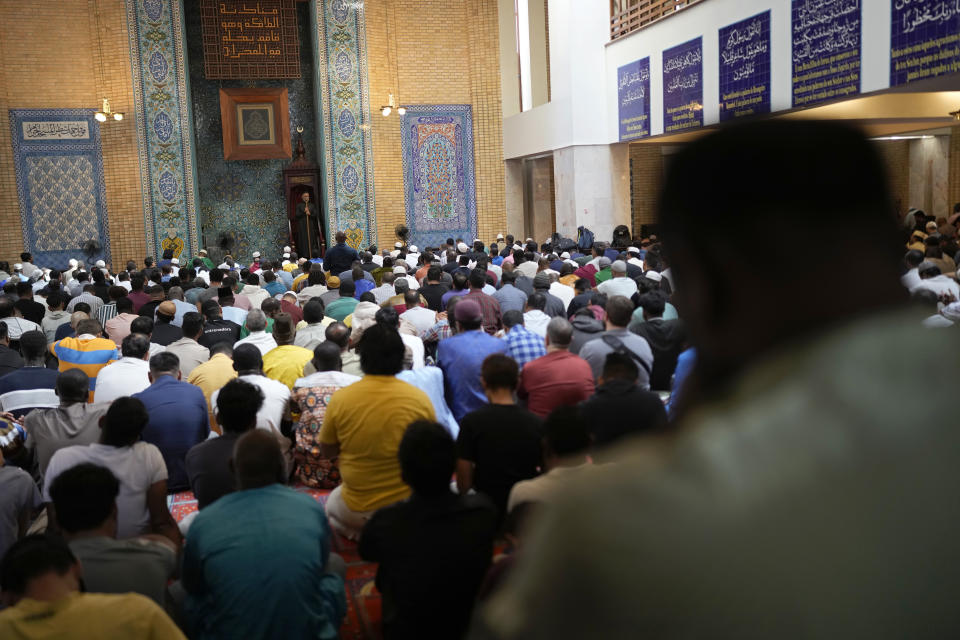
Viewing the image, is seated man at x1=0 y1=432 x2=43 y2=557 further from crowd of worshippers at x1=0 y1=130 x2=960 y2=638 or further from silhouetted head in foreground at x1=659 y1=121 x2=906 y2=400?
silhouetted head in foreground at x1=659 y1=121 x2=906 y2=400

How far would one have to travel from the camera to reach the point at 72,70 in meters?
16.0

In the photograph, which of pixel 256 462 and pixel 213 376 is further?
pixel 213 376

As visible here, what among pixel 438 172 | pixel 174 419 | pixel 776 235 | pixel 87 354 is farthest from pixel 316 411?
pixel 438 172

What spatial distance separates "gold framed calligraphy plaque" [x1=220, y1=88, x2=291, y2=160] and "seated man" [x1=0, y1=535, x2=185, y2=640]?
15.8m

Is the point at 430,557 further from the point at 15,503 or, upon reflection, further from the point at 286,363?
the point at 286,363

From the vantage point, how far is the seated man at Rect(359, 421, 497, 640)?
2752 mm

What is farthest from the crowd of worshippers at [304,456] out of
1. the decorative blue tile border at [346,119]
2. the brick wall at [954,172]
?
the brick wall at [954,172]

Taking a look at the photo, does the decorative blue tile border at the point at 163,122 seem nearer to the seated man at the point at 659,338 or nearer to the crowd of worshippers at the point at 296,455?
the crowd of worshippers at the point at 296,455

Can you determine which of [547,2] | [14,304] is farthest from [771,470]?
[547,2]

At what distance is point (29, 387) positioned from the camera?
526 centimetres

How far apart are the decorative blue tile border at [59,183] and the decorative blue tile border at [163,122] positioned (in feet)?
2.95

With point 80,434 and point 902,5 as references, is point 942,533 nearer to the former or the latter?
point 80,434

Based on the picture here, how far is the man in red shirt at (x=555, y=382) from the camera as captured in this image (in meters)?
4.70

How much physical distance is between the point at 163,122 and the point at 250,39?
7.85 ft
